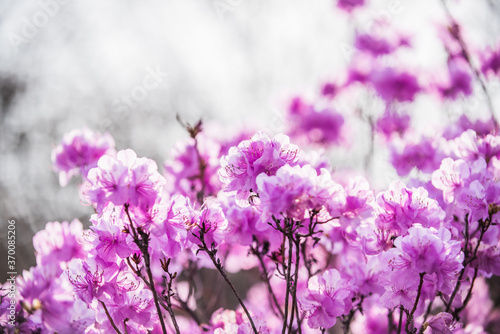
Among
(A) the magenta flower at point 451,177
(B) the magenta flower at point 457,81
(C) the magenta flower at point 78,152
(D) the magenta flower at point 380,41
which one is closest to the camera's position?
(A) the magenta flower at point 451,177

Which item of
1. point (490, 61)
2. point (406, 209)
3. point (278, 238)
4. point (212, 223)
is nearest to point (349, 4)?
point (490, 61)

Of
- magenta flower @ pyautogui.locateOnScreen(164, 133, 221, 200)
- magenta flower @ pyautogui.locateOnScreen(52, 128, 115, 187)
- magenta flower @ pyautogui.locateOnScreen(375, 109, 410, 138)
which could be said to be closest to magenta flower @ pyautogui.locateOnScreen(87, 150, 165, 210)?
magenta flower @ pyautogui.locateOnScreen(52, 128, 115, 187)

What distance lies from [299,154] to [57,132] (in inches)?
259

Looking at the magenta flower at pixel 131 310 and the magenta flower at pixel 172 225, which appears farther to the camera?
the magenta flower at pixel 131 310

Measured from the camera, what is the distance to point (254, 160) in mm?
1639

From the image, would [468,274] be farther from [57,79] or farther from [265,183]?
[57,79]

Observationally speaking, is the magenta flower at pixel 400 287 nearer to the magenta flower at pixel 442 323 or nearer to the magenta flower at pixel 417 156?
the magenta flower at pixel 442 323

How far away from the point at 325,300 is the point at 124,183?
934 millimetres

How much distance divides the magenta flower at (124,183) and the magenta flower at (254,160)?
26cm

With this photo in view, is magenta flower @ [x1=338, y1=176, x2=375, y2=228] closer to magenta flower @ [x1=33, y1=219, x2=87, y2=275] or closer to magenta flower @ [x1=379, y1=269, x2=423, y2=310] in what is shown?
magenta flower @ [x1=379, y1=269, x2=423, y2=310]

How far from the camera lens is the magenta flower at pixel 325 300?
5.89 ft

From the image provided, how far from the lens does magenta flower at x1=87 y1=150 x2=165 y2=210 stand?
1.57 metres

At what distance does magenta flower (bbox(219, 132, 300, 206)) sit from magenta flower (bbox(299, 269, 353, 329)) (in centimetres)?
51

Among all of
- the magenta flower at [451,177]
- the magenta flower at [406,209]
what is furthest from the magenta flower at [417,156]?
the magenta flower at [406,209]
